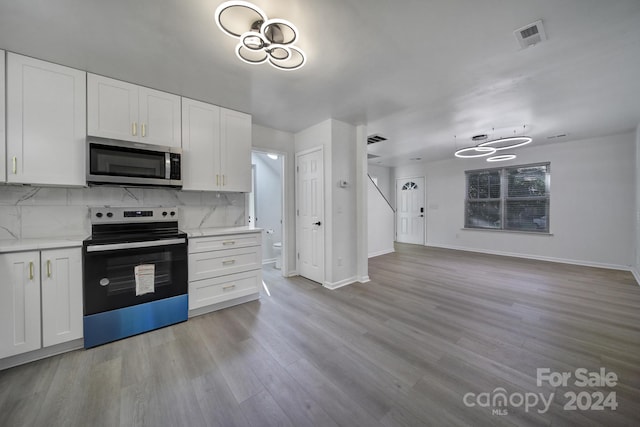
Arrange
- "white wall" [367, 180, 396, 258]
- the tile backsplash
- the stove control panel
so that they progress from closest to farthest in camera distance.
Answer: the tile backsplash, the stove control panel, "white wall" [367, 180, 396, 258]

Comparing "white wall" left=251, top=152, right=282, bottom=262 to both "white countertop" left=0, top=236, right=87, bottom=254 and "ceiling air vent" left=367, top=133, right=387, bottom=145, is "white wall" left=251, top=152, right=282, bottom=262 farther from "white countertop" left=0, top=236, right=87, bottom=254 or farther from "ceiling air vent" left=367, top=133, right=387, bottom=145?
"white countertop" left=0, top=236, right=87, bottom=254

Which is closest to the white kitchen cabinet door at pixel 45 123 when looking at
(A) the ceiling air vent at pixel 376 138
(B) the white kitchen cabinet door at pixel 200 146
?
(B) the white kitchen cabinet door at pixel 200 146

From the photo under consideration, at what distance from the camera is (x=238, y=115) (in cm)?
313

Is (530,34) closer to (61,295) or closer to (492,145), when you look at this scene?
(492,145)

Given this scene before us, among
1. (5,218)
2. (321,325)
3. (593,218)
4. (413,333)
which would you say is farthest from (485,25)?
(593,218)

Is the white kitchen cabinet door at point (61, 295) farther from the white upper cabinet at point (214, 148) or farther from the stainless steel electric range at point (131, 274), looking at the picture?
the white upper cabinet at point (214, 148)

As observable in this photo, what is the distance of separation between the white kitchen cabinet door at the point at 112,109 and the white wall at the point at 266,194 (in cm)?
264

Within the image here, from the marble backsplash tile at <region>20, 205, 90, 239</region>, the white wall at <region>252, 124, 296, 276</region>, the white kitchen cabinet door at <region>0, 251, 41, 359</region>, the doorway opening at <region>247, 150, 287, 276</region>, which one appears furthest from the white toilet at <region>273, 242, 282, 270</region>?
the white kitchen cabinet door at <region>0, 251, 41, 359</region>

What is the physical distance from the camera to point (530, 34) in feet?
5.93

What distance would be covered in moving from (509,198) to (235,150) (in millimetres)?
6460

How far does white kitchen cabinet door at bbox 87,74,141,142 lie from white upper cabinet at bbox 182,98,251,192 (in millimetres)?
472

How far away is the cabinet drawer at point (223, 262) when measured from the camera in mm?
2580

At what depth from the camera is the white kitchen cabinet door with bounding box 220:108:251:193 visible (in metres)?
3.03

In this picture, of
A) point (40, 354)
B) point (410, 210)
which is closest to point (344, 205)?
point (40, 354)
